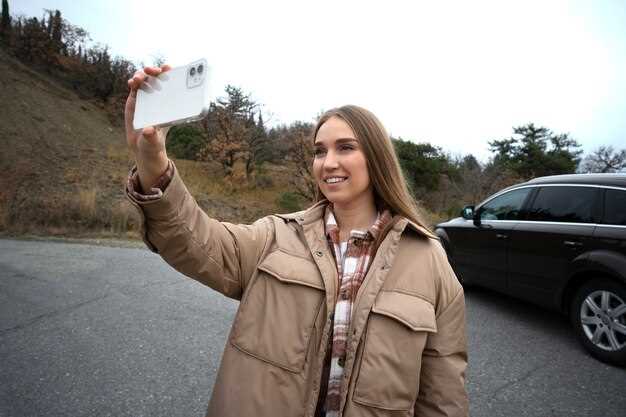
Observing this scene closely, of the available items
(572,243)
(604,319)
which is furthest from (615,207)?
(604,319)

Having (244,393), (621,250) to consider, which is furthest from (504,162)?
(244,393)

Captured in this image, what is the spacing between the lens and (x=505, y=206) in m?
4.61

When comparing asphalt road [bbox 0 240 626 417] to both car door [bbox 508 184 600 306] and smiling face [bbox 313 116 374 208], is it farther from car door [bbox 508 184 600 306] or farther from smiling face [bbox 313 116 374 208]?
smiling face [bbox 313 116 374 208]

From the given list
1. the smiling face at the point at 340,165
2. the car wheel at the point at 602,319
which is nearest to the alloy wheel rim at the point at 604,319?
the car wheel at the point at 602,319

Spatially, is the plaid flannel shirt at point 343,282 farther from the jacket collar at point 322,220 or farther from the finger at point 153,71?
the finger at point 153,71

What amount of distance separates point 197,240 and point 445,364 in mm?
1139

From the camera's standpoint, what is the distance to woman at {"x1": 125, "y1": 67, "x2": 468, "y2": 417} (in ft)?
3.98

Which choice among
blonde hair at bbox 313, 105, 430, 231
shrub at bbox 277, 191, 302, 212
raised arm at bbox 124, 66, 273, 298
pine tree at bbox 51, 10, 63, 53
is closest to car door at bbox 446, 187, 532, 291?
blonde hair at bbox 313, 105, 430, 231

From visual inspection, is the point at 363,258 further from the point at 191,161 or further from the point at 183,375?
the point at 191,161

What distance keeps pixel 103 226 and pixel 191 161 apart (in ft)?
43.4

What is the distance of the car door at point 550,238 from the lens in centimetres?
344

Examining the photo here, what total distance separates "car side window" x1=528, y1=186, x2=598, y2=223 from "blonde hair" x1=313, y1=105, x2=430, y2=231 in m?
3.02

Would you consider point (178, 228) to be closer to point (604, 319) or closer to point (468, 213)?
point (604, 319)

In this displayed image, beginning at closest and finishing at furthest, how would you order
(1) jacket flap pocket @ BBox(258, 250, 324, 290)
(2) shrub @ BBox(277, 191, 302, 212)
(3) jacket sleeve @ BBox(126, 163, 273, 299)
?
(3) jacket sleeve @ BBox(126, 163, 273, 299) < (1) jacket flap pocket @ BBox(258, 250, 324, 290) < (2) shrub @ BBox(277, 191, 302, 212)
